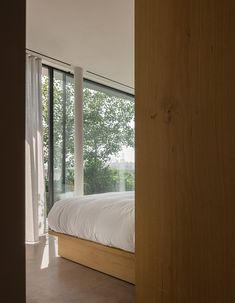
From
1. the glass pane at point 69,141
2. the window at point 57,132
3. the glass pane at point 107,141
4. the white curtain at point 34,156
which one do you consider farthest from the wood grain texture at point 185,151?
the glass pane at point 107,141

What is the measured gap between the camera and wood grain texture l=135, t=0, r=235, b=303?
910 mm

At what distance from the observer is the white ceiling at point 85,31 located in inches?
110

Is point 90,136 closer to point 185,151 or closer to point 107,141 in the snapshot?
point 107,141

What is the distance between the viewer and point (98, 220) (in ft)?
8.66

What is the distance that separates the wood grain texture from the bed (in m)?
1.26

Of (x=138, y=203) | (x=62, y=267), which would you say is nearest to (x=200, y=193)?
(x=138, y=203)

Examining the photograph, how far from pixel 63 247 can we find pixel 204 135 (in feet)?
8.48

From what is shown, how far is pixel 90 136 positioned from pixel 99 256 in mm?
2836

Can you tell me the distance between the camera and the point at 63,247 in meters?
3.14

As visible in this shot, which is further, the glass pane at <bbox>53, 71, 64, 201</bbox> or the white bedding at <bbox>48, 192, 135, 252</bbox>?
the glass pane at <bbox>53, 71, 64, 201</bbox>

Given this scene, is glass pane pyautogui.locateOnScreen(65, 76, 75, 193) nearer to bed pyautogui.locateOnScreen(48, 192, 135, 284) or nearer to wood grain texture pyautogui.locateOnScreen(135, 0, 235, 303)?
bed pyautogui.locateOnScreen(48, 192, 135, 284)

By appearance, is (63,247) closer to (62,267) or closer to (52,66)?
(62,267)

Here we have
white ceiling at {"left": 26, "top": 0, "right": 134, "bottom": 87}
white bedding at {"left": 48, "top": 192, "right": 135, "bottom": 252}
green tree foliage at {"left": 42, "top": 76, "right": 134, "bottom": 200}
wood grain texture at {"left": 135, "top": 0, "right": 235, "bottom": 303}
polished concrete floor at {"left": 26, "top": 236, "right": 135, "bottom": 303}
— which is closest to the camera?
wood grain texture at {"left": 135, "top": 0, "right": 235, "bottom": 303}

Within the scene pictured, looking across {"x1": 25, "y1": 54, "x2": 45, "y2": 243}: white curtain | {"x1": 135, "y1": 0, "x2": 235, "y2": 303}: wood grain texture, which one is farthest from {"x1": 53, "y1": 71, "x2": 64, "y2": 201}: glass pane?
{"x1": 135, "y1": 0, "x2": 235, "y2": 303}: wood grain texture
